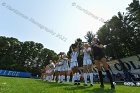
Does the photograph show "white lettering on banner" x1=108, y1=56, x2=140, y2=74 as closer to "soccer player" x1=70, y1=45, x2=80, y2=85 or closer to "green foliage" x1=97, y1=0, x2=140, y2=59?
"green foliage" x1=97, y1=0, x2=140, y2=59

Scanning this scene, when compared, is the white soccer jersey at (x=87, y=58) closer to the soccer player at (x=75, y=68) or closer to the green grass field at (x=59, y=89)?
the green grass field at (x=59, y=89)

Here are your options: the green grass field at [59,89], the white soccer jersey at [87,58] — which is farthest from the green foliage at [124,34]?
the green grass field at [59,89]

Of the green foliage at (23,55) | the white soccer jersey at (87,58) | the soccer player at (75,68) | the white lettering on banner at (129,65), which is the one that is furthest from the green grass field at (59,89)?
the green foliage at (23,55)

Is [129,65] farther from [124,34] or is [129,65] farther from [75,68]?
[75,68]

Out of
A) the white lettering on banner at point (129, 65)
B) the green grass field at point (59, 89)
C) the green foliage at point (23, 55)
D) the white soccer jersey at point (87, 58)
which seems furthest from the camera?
the green foliage at point (23, 55)

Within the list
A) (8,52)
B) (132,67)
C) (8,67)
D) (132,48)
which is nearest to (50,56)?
(8,52)

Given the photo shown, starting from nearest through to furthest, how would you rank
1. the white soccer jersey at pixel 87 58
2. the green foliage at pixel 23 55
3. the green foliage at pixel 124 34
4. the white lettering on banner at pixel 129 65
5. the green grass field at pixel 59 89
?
the green grass field at pixel 59 89 < the white soccer jersey at pixel 87 58 < the white lettering on banner at pixel 129 65 < the green foliage at pixel 124 34 < the green foliage at pixel 23 55

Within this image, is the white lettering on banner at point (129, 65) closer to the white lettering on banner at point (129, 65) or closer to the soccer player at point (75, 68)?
the white lettering on banner at point (129, 65)

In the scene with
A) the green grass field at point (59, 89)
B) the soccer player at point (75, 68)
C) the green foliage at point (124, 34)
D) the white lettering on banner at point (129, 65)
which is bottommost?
the green grass field at point (59, 89)

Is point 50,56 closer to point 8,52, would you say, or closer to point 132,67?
point 8,52

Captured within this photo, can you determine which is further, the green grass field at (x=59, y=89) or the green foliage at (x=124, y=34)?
the green foliage at (x=124, y=34)

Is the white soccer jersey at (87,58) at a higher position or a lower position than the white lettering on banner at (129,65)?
lower

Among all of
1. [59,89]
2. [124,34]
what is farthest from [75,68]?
[124,34]

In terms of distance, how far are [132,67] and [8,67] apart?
209 ft
